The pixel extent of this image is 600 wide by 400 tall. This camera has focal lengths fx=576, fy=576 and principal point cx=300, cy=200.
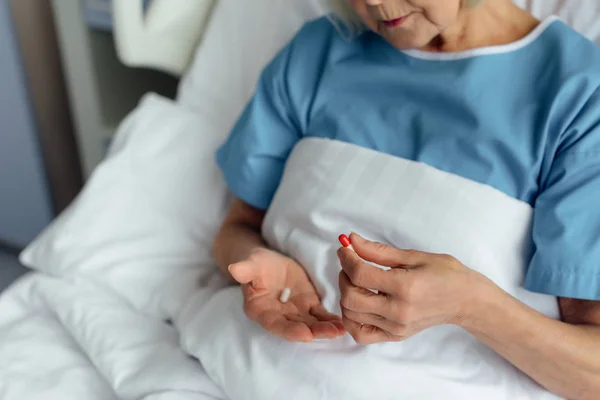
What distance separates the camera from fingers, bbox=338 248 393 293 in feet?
1.79

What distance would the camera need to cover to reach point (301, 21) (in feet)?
3.44

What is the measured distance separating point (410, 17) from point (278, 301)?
39cm

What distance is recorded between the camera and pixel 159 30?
1.13 meters

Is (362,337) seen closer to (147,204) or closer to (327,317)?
(327,317)

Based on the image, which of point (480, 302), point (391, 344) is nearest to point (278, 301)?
point (391, 344)

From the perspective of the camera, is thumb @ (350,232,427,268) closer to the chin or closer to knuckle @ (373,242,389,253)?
knuckle @ (373,242,389,253)

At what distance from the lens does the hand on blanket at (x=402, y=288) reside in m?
0.55

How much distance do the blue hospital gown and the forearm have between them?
0.14 ft

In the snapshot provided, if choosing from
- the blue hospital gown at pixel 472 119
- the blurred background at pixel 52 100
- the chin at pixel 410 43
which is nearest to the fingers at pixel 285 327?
the blue hospital gown at pixel 472 119

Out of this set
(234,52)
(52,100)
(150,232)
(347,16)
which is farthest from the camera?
(52,100)

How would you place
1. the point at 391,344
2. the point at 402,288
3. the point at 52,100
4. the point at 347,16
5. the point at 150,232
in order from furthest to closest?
1. the point at 52,100
2. the point at 150,232
3. the point at 347,16
4. the point at 391,344
5. the point at 402,288

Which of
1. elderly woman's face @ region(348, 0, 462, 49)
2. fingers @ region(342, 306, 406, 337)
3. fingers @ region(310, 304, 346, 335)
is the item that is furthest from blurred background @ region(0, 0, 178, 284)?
fingers @ region(342, 306, 406, 337)

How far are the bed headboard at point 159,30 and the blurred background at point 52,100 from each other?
0.16 metres

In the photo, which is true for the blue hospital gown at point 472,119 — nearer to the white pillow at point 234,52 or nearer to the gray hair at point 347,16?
the gray hair at point 347,16
